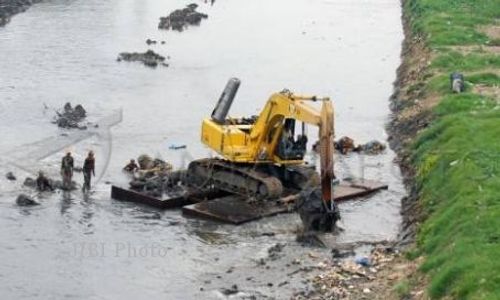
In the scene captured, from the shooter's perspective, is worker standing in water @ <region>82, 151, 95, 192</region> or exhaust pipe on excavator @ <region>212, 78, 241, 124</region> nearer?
worker standing in water @ <region>82, 151, 95, 192</region>

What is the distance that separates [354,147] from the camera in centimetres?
3647

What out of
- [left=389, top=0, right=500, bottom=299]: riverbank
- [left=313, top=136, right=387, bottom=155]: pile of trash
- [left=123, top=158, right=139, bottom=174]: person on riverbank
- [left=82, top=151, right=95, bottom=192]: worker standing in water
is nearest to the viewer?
[left=389, top=0, right=500, bottom=299]: riverbank

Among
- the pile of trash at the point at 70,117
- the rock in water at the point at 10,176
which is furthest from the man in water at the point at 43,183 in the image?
the pile of trash at the point at 70,117

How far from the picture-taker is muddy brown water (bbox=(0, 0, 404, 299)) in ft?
78.5

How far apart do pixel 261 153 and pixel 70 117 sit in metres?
13.3

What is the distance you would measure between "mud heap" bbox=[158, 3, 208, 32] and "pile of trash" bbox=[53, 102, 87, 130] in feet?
86.5

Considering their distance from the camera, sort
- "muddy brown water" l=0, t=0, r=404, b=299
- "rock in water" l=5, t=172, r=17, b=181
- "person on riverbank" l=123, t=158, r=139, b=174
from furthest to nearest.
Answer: "person on riverbank" l=123, t=158, r=139, b=174 → "rock in water" l=5, t=172, r=17, b=181 → "muddy brown water" l=0, t=0, r=404, b=299

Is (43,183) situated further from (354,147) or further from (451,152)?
(451,152)

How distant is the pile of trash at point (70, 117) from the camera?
1544 inches

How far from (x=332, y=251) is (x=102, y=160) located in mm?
11781

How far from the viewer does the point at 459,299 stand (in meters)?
18.7

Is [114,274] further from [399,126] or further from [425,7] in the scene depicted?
[425,7]

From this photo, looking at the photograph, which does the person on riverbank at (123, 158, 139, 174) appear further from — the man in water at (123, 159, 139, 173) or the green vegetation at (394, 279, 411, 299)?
the green vegetation at (394, 279, 411, 299)

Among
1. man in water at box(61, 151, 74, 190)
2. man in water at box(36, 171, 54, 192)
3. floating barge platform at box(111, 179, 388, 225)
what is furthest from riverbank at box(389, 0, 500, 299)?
man in water at box(36, 171, 54, 192)
